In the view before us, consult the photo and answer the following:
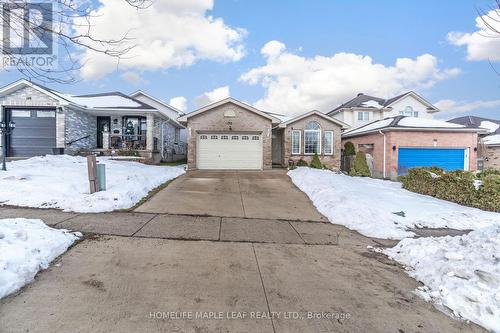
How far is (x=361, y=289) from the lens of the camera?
11.3 ft

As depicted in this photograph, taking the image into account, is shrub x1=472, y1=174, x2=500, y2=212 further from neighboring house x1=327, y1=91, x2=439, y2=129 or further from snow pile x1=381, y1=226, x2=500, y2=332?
neighboring house x1=327, y1=91, x2=439, y2=129

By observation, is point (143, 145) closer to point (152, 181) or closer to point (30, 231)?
point (152, 181)

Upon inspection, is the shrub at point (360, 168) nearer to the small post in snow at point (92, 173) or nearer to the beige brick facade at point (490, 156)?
the small post in snow at point (92, 173)

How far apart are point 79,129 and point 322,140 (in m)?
15.9

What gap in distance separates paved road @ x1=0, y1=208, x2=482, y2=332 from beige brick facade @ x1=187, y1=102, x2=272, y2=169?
37.8 feet

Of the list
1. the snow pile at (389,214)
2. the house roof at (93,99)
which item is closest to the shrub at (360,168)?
the snow pile at (389,214)

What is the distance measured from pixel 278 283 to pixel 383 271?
5.66ft

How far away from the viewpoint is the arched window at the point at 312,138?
18.7 metres

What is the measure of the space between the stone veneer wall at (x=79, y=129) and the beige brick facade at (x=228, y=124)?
22.5 feet

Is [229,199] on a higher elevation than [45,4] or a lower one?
lower

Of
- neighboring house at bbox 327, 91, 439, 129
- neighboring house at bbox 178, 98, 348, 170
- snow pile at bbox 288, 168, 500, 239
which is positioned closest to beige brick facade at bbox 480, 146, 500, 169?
neighboring house at bbox 327, 91, 439, 129

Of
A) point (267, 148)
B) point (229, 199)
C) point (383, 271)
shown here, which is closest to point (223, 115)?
point (267, 148)

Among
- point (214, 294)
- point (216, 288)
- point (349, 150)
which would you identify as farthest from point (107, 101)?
point (214, 294)

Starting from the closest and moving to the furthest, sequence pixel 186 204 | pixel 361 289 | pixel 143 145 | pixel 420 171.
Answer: pixel 361 289
pixel 186 204
pixel 420 171
pixel 143 145
